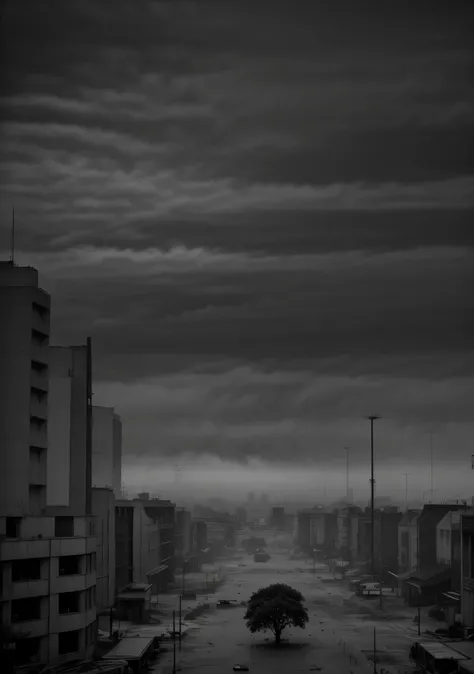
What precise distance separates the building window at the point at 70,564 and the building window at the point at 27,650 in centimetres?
644

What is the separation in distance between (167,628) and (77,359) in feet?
94.8

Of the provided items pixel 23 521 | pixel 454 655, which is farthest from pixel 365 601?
pixel 23 521

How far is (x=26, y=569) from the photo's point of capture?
77438mm

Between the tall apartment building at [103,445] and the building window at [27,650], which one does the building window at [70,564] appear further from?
the tall apartment building at [103,445]

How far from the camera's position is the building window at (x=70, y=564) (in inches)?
3221

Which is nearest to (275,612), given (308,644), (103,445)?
(308,644)

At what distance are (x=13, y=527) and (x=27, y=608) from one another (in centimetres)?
594

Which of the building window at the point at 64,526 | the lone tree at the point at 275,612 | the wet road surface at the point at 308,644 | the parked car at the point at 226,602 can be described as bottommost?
the parked car at the point at 226,602

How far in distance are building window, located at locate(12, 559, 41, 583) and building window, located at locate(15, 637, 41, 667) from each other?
165 inches

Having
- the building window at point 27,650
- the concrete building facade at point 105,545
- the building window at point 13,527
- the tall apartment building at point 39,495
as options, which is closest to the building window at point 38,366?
the tall apartment building at point 39,495

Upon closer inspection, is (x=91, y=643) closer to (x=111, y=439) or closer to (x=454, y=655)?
(x=454, y=655)

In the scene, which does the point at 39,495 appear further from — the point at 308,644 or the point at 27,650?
the point at 308,644

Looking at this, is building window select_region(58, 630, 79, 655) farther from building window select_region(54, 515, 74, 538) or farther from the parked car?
the parked car

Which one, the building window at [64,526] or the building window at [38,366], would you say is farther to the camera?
the building window at [38,366]
